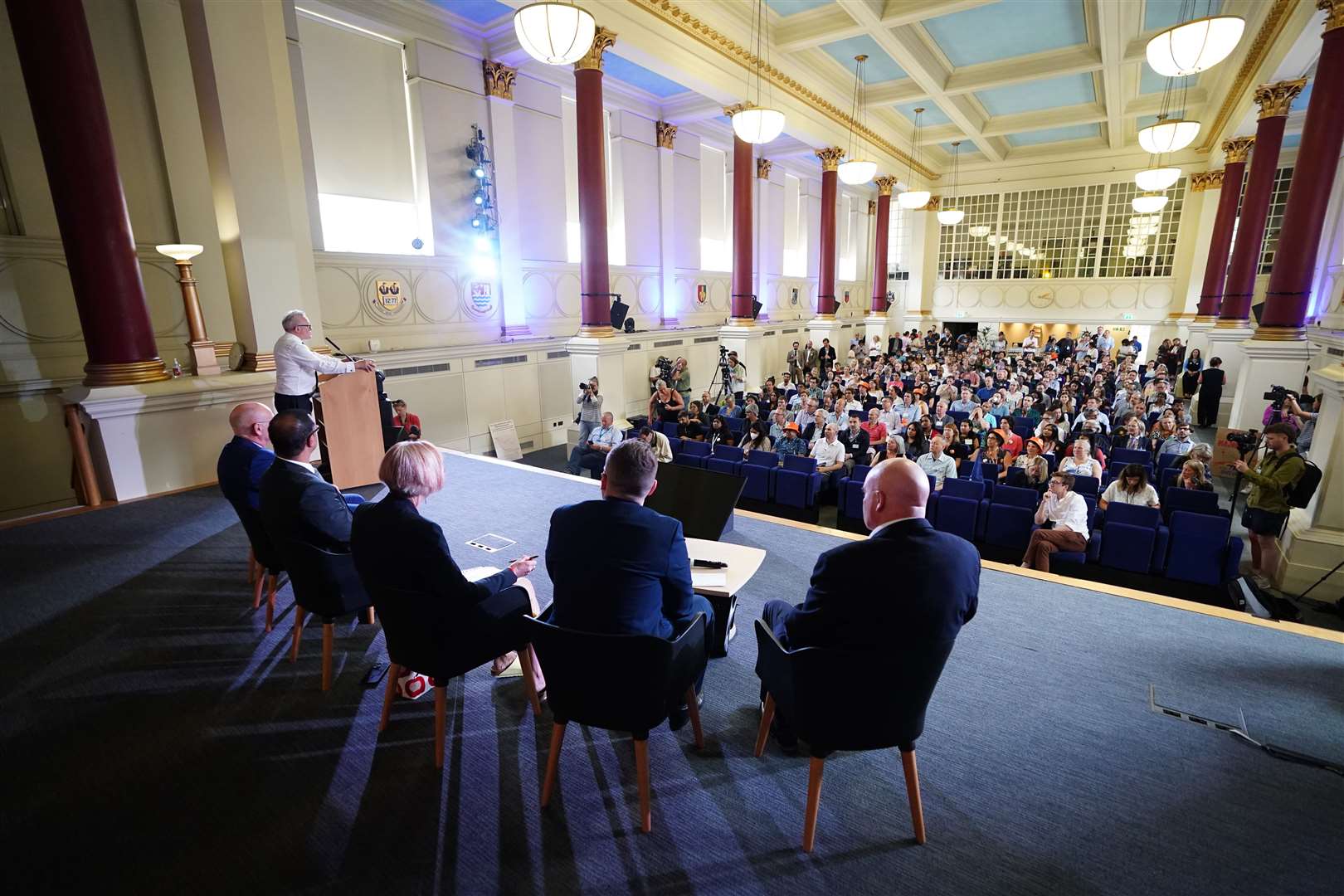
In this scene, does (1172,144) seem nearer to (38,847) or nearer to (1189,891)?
(1189,891)

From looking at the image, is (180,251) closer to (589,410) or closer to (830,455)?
(589,410)

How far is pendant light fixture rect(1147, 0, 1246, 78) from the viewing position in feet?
18.9

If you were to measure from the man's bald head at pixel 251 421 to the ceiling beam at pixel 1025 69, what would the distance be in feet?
44.4

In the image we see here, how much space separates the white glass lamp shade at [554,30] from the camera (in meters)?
5.02

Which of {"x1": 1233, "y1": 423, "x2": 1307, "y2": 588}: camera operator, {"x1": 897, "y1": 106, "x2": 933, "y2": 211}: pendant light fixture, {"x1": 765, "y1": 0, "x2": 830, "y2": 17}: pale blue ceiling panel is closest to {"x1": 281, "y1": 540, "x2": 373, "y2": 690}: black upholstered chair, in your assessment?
{"x1": 1233, "y1": 423, "x2": 1307, "y2": 588}: camera operator

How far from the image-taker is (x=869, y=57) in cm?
1137

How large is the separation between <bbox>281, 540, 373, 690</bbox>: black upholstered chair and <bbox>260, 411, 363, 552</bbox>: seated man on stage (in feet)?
0.18

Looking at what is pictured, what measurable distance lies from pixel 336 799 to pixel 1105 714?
2.99m

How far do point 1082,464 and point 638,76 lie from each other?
914 cm

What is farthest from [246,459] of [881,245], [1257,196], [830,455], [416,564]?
[881,245]

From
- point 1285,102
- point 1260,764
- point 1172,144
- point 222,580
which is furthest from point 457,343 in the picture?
point 1285,102

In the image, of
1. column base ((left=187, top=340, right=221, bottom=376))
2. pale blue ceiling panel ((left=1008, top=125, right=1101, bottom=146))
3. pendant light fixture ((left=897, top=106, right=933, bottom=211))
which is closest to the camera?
column base ((left=187, top=340, right=221, bottom=376))

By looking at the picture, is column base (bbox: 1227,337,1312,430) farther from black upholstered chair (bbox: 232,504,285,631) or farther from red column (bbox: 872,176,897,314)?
black upholstered chair (bbox: 232,504,285,631)

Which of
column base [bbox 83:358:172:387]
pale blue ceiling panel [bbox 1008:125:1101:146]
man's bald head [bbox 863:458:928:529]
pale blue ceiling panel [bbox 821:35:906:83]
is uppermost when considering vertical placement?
pale blue ceiling panel [bbox 1008:125:1101:146]
